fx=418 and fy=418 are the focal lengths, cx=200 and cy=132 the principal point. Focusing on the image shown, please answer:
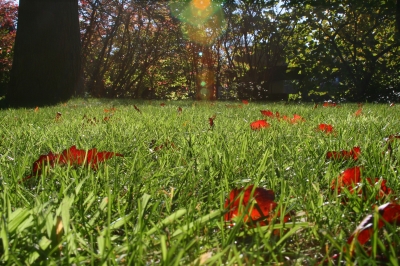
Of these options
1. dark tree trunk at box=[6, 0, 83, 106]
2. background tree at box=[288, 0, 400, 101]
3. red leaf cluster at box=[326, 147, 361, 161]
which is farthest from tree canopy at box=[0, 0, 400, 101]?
red leaf cluster at box=[326, 147, 361, 161]

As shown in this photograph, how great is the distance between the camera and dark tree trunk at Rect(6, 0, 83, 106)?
7.58 metres

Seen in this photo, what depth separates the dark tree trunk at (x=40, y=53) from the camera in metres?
7.58

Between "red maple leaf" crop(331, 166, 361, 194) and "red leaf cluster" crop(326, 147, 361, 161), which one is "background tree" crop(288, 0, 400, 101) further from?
"red maple leaf" crop(331, 166, 361, 194)

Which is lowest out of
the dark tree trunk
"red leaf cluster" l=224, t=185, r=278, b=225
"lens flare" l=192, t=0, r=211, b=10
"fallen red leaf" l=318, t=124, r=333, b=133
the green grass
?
the green grass

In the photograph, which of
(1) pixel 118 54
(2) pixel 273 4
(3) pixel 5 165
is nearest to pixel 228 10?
(2) pixel 273 4

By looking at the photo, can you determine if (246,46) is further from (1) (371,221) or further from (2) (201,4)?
(1) (371,221)

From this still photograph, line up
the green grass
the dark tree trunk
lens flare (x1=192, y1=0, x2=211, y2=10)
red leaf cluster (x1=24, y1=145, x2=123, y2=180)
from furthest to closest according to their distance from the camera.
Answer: lens flare (x1=192, y1=0, x2=211, y2=10) < the dark tree trunk < red leaf cluster (x1=24, y1=145, x2=123, y2=180) < the green grass

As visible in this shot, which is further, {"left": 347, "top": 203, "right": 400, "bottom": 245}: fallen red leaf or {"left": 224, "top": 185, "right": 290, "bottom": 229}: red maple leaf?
{"left": 224, "top": 185, "right": 290, "bottom": 229}: red maple leaf

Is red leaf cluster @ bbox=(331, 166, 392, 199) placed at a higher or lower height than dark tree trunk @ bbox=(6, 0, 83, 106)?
lower

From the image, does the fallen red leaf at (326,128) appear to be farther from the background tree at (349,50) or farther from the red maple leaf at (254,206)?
the background tree at (349,50)

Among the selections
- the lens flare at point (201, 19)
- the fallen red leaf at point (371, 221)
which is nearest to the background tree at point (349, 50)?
the lens flare at point (201, 19)

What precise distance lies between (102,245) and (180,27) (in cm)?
1616

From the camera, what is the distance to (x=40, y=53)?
762 centimetres

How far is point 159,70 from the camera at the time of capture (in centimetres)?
1889
